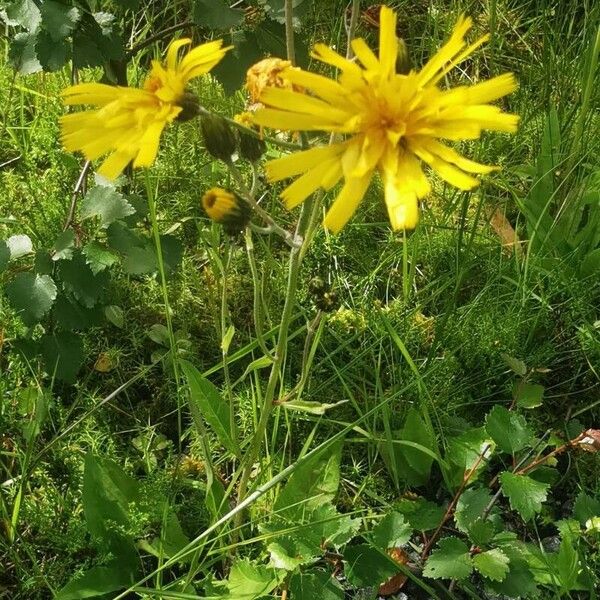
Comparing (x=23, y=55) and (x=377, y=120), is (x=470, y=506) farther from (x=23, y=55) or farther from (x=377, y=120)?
(x=23, y=55)

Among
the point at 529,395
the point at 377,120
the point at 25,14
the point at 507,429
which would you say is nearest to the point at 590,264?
the point at 529,395

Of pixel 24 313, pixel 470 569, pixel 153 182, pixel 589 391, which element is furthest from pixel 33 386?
pixel 589 391

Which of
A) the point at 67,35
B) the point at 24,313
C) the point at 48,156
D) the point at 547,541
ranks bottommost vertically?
the point at 547,541

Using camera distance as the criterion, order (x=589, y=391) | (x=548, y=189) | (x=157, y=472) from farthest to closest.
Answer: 1. (x=548, y=189)
2. (x=589, y=391)
3. (x=157, y=472)

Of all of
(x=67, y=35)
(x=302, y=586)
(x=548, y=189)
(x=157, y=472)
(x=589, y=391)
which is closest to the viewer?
(x=302, y=586)

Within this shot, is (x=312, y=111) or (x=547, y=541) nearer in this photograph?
(x=312, y=111)

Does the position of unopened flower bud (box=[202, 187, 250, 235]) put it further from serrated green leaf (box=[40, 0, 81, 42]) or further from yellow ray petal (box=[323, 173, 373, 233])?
serrated green leaf (box=[40, 0, 81, 42])

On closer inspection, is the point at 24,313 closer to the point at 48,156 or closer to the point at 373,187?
the point at 48,156
